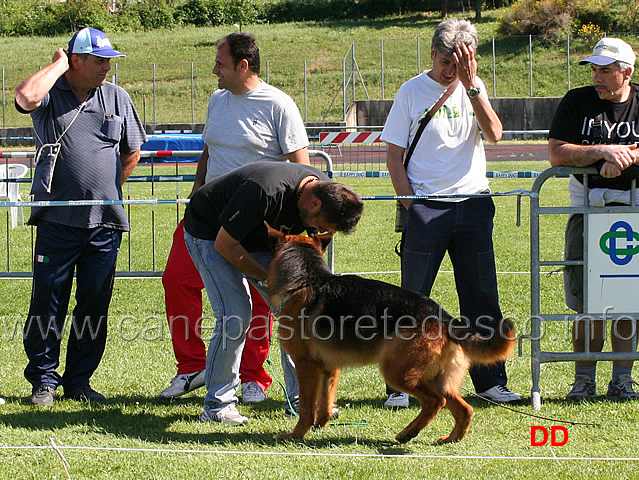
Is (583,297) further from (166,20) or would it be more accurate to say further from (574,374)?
(166,20)

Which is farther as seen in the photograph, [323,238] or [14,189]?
[14,189]

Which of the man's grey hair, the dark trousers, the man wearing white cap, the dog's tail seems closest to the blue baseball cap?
the dark trousers

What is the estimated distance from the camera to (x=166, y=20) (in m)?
61.8

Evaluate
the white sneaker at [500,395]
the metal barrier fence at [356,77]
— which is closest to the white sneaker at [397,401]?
the white sneaker at [500,395]

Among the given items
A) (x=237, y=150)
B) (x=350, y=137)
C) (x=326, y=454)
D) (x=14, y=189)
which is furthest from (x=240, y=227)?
(x=350, y=137)

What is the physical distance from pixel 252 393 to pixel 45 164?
206 cm

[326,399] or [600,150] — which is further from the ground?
[600,150]

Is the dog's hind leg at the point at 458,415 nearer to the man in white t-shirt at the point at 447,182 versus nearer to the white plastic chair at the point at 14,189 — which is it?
the man in white t-shirt at the point at 447,182

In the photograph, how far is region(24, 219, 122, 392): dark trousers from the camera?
5008mm

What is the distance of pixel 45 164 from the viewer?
4.92m

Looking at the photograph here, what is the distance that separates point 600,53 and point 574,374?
233 cm

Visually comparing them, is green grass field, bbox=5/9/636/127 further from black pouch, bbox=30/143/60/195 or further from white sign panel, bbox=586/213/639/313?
white sign panel, bbox=586/213/639/313

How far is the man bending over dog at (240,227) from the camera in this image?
394cm

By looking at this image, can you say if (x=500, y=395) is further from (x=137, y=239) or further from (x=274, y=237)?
(x=137, y=239)
